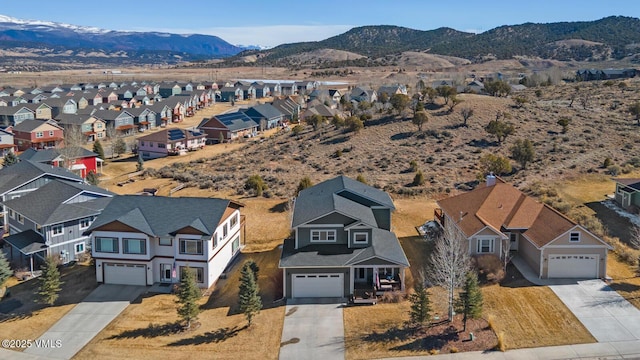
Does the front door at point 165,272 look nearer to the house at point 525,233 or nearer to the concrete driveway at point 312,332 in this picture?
the concrete driveway at point 312,332

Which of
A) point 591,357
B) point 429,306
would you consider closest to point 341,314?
point 429,306

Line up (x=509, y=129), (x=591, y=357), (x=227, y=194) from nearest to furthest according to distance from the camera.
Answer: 1. (x=591, y=357)
2. (x=227, y=194)
3. (x=509, y=129)

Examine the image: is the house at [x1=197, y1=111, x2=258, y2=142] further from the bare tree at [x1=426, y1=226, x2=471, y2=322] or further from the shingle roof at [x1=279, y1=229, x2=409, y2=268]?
the bare tree at [x1=426, y1=226, x2=471, y2=322]

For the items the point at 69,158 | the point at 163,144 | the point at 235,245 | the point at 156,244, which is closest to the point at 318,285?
the point at 235,245

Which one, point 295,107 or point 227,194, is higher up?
point 295,107

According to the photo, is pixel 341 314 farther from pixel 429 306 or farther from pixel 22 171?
pixel 22 171

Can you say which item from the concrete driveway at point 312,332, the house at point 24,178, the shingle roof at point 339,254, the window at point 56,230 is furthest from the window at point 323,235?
the house at point 24,178

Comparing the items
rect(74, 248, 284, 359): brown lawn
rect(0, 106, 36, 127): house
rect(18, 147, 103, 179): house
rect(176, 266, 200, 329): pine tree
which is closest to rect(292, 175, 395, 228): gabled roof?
rect(74, 248, 284, 359): brown lawn
